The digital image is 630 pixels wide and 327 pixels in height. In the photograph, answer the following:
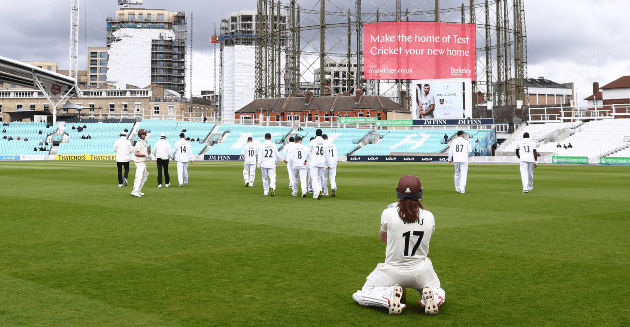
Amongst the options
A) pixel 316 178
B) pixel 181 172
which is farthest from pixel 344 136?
pixel 316 178

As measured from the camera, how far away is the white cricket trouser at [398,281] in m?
5.88

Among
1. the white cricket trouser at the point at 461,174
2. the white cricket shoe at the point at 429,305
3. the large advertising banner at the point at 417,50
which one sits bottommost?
the white cricket shoe at the point at 429,305

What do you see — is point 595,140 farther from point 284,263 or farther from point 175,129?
point 284,263

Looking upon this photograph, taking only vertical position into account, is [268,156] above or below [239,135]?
below

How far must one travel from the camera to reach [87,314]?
561 cm

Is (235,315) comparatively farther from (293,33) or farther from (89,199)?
(293,33)

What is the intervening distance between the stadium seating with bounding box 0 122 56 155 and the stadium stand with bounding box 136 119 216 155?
32.9ft

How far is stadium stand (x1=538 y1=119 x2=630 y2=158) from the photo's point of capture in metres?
48.9

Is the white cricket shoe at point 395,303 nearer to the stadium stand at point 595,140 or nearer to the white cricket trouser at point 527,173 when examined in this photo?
the white cricket trouser at point 527,173

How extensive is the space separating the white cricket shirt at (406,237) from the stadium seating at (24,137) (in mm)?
59207

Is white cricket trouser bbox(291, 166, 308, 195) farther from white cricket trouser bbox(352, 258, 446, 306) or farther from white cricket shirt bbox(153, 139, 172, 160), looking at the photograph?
white cricket trouser bbox(352, 258, 446, 306)

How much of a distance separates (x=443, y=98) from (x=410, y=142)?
5374 mm

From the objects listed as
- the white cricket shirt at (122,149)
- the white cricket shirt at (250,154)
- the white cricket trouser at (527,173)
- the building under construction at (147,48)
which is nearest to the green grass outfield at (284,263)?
the white cricket trouser at (527,173)

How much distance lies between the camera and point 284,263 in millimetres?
7961
